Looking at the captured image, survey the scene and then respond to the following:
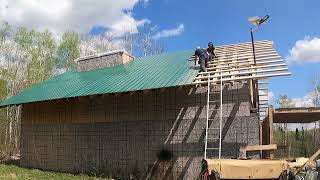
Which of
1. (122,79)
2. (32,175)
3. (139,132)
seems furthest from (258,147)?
(32,175)

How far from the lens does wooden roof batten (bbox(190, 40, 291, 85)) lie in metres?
12.6

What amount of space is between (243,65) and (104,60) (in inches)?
397

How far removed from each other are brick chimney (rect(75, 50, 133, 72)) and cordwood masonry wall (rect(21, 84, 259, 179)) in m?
3.80

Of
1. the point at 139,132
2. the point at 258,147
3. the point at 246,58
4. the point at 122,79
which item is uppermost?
the point at 246,58

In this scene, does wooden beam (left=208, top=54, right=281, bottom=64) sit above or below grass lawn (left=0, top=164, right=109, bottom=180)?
above

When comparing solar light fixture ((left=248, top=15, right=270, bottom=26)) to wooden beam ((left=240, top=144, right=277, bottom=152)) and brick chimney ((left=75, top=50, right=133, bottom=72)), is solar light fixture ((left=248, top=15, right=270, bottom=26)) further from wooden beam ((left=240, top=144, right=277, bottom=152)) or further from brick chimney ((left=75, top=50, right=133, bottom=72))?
brick chimney ((left=75, top=50, right=133, bottom=72))

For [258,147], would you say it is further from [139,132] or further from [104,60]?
[104,60]

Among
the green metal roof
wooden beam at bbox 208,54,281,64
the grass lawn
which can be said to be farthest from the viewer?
the grass lawn

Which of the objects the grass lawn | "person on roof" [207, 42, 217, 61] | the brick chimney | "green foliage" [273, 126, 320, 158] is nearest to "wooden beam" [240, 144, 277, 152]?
"person on roof" [207, 42, 217, 61]

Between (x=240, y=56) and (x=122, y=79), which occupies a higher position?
(x=240, y=56)

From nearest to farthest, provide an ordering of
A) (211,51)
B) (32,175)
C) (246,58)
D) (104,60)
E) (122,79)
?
(246,58) → (211,51) → (32,175) → (122,79) → (104,60)

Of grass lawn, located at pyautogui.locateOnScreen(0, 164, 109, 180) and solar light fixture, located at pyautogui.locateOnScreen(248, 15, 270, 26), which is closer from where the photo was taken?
solar light fixture, located at pyautogui.locateOnScreen(248, 15, 270, 26)

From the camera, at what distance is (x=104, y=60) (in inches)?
863

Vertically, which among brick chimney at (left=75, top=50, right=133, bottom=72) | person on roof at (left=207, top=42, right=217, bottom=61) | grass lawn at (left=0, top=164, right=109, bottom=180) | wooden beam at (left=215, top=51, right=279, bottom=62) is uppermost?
brick chimney at (left=75, top=50, right=133, bottom=72)
